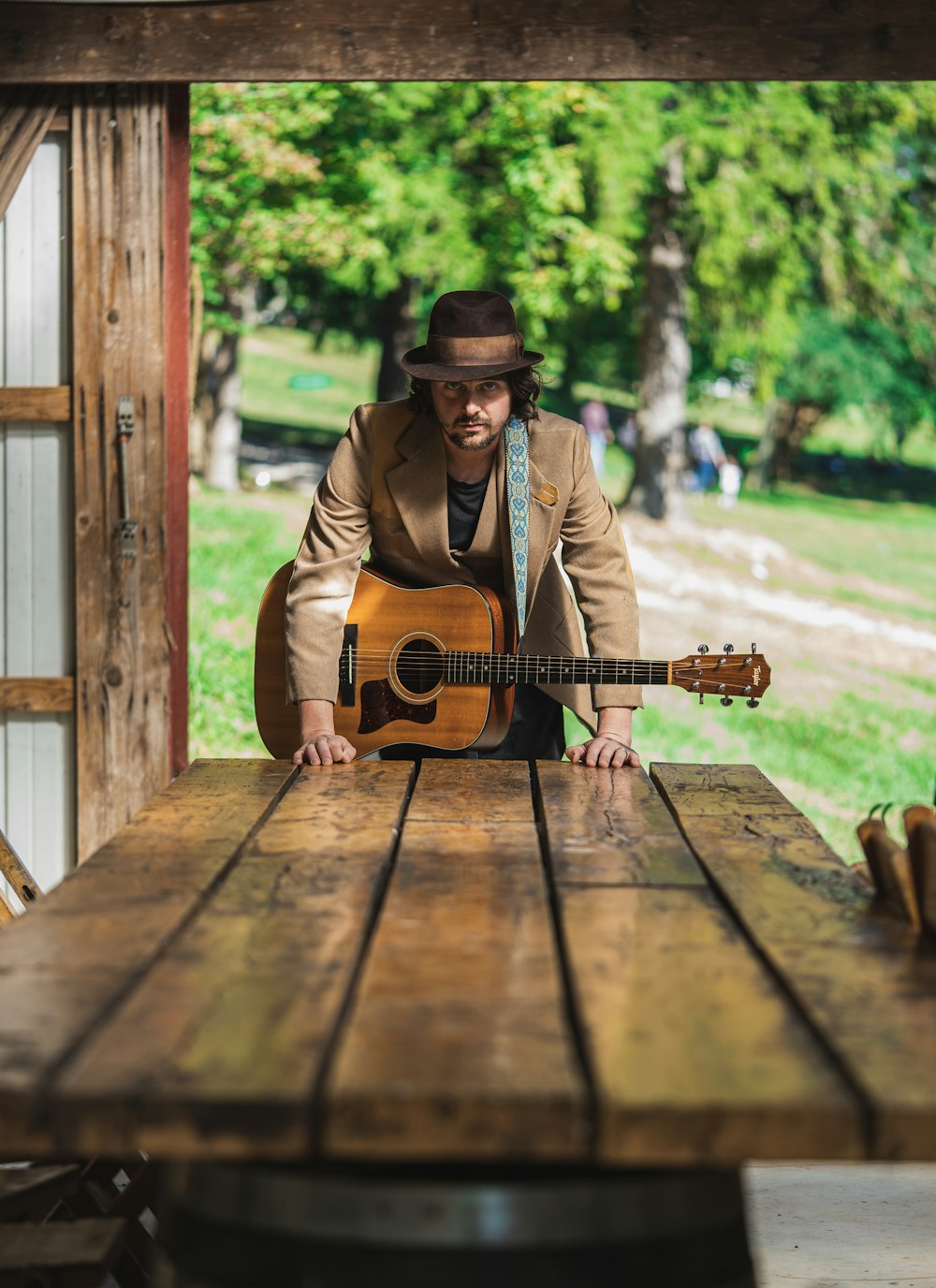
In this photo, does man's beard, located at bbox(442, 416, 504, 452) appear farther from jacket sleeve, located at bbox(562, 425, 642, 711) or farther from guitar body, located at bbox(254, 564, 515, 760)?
guitar body, located at bbox(254, 564, 515, 760)

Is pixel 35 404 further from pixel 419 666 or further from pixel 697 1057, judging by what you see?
pixel 697 1057

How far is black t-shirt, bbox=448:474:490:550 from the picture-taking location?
4.04 meters

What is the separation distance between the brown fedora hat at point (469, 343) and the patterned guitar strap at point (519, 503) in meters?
0.23

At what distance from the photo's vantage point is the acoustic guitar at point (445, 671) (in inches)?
153

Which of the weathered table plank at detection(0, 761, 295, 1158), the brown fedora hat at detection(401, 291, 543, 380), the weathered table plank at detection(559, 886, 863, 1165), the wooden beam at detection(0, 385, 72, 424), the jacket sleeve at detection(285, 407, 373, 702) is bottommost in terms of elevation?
the weathered table plank at detection(0, 761, 295, 1158)

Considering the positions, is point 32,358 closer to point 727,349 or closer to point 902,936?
point 902,936

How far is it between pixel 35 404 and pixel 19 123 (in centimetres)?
87

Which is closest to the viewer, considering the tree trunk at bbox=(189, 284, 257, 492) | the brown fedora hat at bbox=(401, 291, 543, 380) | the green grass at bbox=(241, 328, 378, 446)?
the brown fedora hat at bbox=(401, 291, 543, 380)

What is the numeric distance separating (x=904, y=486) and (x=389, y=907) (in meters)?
31.5

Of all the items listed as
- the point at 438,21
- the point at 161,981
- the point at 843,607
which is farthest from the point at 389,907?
the point at 843,607

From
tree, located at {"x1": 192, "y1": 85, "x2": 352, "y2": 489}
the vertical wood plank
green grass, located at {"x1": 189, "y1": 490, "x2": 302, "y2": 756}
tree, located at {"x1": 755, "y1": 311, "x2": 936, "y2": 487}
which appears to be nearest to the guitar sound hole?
the vertical wood plank

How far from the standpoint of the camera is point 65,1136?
1525 millimetres

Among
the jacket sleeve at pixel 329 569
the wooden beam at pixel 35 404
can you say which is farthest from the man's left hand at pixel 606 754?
the wooden beam at pixel 35 404

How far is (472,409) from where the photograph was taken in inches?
147
